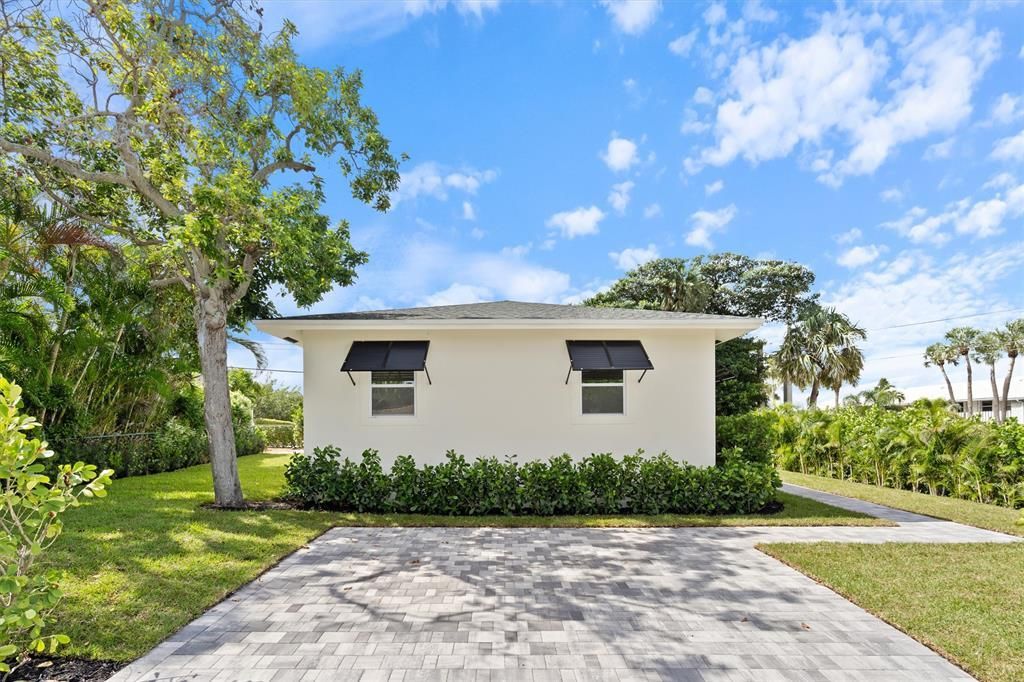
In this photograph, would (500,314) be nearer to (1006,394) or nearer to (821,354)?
Result: (821,354)

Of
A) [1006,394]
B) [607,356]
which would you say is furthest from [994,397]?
[607,356]

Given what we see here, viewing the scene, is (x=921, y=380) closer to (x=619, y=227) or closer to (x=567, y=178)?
(x=619, y=227)

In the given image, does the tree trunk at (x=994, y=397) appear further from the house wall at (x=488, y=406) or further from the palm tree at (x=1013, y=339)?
the house wall at (x=488, y=406)

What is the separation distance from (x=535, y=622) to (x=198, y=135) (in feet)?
36.6

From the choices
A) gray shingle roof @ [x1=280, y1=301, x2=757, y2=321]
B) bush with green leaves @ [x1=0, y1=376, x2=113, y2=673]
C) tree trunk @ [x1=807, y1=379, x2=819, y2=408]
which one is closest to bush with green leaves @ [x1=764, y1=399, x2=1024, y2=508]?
gray shingle roof @ [x1=280, y1=301, x2=757, y2=321]

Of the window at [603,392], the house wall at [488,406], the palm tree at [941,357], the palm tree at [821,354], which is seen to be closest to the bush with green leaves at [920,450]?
the house wall at [488,406]

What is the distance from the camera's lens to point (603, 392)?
1121 centimetres

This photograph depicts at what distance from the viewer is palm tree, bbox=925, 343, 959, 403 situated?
170ft

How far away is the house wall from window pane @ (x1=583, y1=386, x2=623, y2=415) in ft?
0.68

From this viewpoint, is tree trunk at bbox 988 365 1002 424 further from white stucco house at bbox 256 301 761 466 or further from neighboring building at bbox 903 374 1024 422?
white stucco house at bbox 256 301 761 466

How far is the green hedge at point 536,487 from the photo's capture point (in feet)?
32.2

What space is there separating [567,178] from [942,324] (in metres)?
53.1

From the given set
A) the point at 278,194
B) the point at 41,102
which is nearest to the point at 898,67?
the point at 278,194

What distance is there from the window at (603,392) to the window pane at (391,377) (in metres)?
3.97
